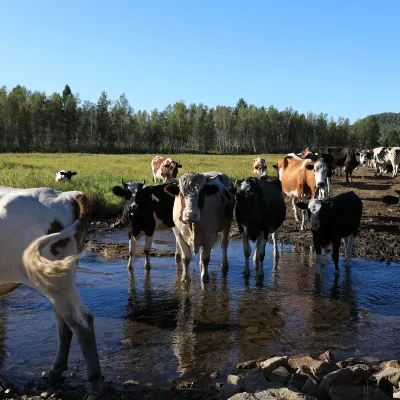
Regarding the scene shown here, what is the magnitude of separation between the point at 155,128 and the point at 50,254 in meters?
93.6

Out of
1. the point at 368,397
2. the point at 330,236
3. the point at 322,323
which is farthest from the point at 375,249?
the point at 368,397

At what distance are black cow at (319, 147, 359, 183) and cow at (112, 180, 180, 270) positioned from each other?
19605 millimetres

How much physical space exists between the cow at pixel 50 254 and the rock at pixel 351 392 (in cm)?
220

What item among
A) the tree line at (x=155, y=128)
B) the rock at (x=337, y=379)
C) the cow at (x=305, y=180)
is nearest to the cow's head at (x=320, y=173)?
the cow at (x=305, y=180)

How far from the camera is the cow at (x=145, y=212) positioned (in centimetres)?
994

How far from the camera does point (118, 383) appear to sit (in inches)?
196

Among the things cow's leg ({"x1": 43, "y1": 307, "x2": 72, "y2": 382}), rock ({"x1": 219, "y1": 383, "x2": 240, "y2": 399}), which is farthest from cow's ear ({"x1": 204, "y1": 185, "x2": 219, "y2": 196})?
rock ({"x1": 219, "y1": 383, "x2": 240, "y2": 399})

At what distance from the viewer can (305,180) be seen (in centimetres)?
1502

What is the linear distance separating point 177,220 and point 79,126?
8340 cm

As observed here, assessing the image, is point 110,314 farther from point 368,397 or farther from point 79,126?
point 79,126

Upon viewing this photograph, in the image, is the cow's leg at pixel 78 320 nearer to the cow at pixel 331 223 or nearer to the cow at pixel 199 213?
the cow at pixel 199 213

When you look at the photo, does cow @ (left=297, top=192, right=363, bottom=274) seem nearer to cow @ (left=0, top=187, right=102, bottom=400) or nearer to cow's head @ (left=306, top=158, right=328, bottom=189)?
cow's head @ (left=306, top=158, right=328, bottom=189)

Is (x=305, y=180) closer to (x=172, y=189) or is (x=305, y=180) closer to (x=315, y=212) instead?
(x=315, y=212)

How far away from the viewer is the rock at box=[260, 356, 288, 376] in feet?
16.0
